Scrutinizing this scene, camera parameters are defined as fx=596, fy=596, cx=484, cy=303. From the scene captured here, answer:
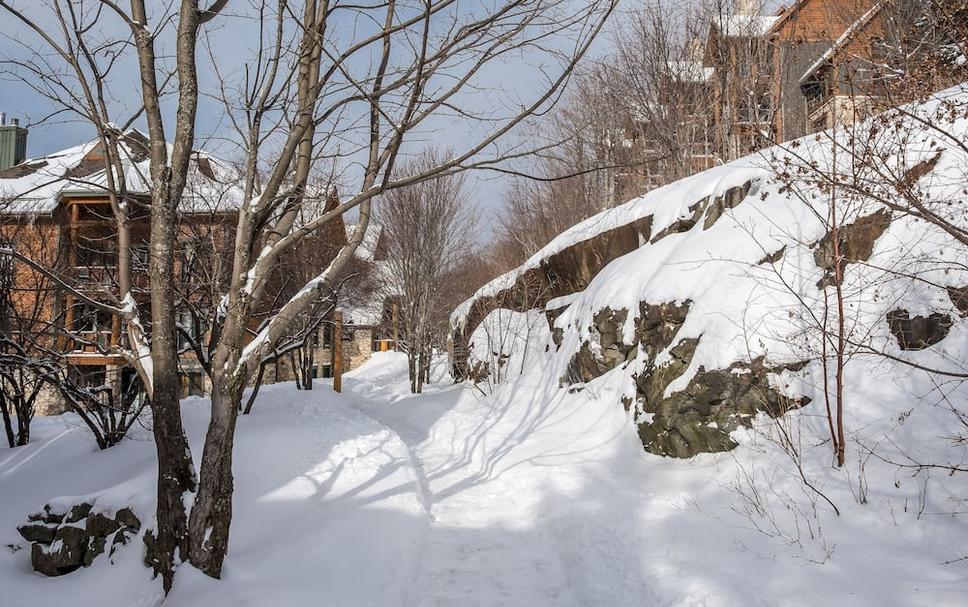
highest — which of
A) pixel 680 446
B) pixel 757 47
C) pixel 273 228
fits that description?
pixel 757 47

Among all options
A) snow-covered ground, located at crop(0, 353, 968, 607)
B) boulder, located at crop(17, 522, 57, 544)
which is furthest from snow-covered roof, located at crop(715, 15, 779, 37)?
boulder, located at crop(17, 522, 57, 544)

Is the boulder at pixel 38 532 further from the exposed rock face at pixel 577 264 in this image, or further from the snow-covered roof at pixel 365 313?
the snow-covered roof at pixel 365 313

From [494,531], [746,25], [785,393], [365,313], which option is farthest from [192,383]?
[746,25]

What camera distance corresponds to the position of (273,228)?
5.10 metres

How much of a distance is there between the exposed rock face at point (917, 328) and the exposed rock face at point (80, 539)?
25.1 ft

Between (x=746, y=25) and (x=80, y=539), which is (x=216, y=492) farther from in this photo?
(x=746, y=25)

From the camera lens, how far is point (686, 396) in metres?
7.25

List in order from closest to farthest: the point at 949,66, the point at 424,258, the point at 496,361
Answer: the point at 949,66 < the point at 496,361 < the point at 424,258

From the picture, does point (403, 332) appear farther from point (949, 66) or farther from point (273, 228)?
point (949, 66)

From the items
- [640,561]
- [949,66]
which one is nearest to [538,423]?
[640,561]

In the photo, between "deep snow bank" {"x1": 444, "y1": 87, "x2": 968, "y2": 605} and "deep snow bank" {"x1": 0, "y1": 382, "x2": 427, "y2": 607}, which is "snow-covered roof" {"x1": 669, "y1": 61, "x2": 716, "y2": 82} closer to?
"deep snow bank" {"x1": 444, "y1": 87, "x2": 968, "y2": 605}

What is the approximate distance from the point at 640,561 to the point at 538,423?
6143mm

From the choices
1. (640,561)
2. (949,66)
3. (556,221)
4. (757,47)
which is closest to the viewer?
(949,66)

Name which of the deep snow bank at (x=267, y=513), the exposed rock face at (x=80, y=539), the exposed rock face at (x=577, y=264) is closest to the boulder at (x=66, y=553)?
the exposed rock face at (x=80, y=539)
